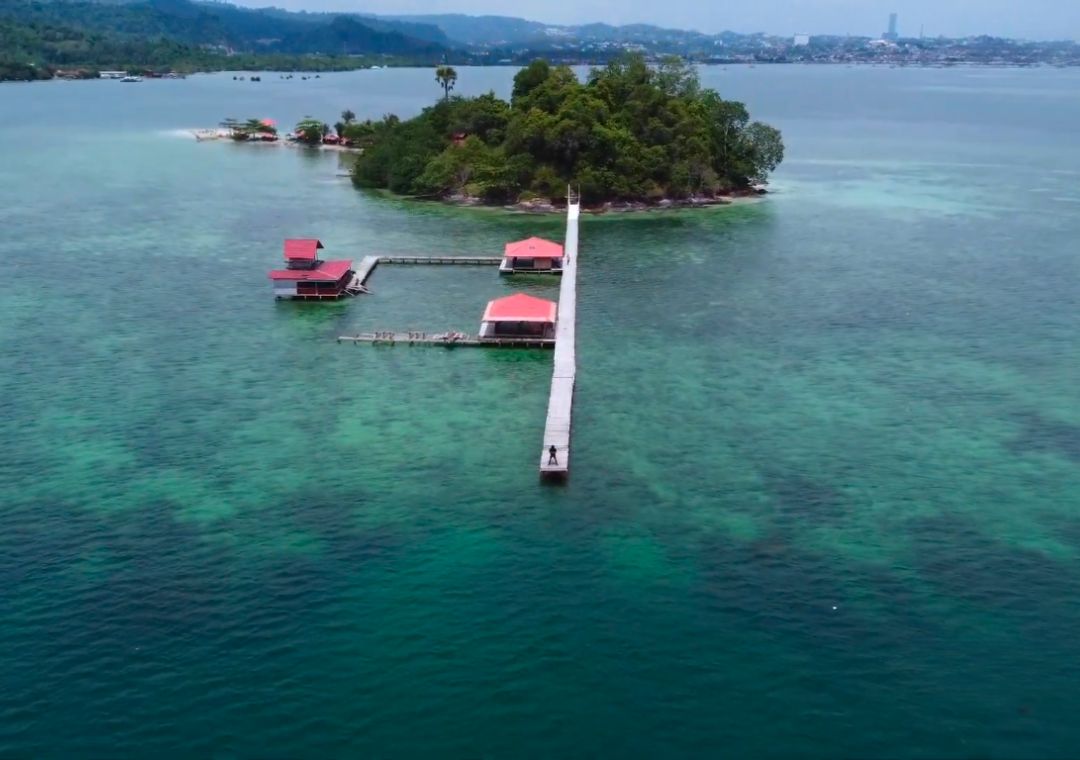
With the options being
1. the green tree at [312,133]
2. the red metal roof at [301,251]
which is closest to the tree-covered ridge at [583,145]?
the red metal roof at [301,251]

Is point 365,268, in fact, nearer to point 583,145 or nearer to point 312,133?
point 583,145

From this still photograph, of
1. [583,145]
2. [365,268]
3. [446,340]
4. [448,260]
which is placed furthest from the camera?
[583,145]

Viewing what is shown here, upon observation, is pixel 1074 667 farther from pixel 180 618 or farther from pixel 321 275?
pixel 321 275

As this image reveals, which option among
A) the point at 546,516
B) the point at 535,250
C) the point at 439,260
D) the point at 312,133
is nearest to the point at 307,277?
the point at 439,260

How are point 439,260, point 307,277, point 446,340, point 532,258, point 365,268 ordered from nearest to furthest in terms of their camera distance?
1. point 446,340
2. point 307,277
3. point 365,268
4. point 532,258
5. point 439,260

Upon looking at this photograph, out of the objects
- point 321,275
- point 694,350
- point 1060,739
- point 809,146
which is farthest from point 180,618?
point 809,146

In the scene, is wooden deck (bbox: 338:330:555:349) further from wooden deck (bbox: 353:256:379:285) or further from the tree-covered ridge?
the tree-covered ridge

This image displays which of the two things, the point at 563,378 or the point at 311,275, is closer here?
the point at 563,378

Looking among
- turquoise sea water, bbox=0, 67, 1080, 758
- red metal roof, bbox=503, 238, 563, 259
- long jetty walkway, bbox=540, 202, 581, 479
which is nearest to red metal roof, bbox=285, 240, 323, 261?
turquoise sea water, bbox=0, 67, 1080, 758
